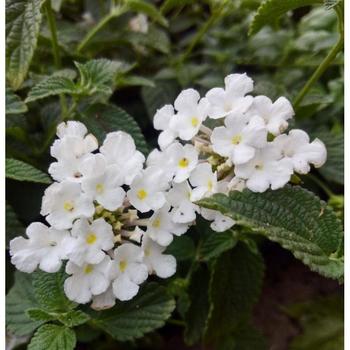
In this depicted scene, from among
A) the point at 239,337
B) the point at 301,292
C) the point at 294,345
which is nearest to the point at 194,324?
the point at 239,337

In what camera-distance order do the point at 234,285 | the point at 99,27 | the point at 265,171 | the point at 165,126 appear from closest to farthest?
1. the point at 265,171
2. the point at 165,126
3. the point at 234,285
4. the point at 99,27

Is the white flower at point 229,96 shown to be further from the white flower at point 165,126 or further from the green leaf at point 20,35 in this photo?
the green leaf at point 20,35

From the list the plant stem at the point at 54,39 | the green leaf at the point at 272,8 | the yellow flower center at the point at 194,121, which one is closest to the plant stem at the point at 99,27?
the plant stem at the point at 54,39

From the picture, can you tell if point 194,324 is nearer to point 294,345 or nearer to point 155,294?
point 155,294

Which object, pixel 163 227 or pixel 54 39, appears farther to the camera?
pixel 54 39

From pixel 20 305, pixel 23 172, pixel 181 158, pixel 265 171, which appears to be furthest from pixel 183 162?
pixel 20 305

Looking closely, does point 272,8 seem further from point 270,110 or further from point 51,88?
point 51,88
